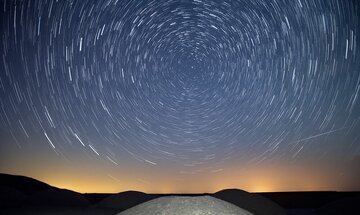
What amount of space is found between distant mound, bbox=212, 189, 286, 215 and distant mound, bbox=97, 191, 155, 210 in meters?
8.96

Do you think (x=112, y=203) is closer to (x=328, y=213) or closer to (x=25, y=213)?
(x=25, y=213)

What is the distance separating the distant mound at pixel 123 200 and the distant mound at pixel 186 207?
1689 centimetres

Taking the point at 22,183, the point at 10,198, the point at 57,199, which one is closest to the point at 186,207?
the point at 57,199

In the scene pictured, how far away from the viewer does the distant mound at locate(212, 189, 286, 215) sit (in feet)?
80.7

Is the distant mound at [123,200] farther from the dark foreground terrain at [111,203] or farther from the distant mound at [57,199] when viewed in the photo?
the distant mound at [57,199]

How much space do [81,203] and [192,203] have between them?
21.1 m

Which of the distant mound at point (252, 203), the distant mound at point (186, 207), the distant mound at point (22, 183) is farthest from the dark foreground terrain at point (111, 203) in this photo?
the distant mound at point (22, 183)

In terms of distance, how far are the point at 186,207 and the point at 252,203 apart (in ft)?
52.8

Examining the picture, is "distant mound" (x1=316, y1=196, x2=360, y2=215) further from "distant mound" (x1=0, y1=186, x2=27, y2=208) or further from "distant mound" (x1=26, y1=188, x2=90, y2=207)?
"distant mound" (x1=0, y1=186, x2=27, y2=208)

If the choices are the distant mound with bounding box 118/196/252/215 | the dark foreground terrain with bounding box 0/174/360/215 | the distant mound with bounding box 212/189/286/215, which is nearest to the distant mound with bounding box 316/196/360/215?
the dark foreground terrain with bounding box 0/174/360/215

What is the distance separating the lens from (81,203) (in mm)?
29328

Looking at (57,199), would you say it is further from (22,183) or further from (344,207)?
(22,183)

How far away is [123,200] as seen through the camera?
30250 mm

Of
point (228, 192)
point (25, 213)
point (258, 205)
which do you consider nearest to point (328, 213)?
point (258, 205)
